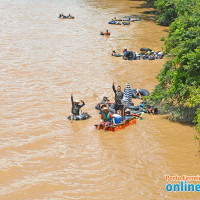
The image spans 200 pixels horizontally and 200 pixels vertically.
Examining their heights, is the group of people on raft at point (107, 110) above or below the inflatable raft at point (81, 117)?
above

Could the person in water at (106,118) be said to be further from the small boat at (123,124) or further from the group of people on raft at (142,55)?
the group of people on raft at (142,55)

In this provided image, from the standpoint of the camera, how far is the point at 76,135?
15.4 meters

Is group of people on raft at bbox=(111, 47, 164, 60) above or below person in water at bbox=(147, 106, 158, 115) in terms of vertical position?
above

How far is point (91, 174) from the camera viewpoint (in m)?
11.9

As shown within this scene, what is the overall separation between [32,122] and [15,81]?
710cm

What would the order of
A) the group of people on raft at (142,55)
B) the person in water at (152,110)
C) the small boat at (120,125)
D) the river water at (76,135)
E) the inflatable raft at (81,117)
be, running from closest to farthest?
the river water at (76,135), the small boat at (120,125), the inflatable raft at (81,117), the person in water at (152,110), the group of people on raft at (142,55)

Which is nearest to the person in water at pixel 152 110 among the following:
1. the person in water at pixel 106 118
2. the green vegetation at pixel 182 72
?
the green vegetation at pixel 182 72

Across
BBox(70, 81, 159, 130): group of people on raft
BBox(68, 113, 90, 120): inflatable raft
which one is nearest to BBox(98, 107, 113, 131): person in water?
BBox(70, 81, 159, 130): group of people on raft

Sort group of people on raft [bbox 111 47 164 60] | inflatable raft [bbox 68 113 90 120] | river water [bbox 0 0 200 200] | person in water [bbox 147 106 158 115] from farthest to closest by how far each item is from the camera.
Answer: group of people on raft [bbox 111 47 164 60] → person in water [bbox 147 106 158 115] → inflatable raft [bbox 68 113 90 120] → river water [bbox 0 0 200 200]

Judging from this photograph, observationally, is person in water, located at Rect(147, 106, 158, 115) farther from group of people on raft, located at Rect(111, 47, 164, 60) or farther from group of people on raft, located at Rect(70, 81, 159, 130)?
group of people on raft, located at Rect(111, 47, 164, 60)

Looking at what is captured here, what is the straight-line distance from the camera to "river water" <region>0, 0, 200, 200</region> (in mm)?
11281

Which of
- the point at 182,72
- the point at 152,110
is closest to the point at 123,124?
the point at 152,110

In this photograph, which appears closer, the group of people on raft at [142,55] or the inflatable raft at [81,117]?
the inflatable raft at [81,117]

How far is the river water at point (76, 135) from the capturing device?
37.0 feet
